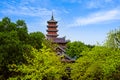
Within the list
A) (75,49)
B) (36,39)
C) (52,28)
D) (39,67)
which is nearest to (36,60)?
(39,67)

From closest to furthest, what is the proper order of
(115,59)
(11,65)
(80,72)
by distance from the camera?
1. (11,65)
2. (115,59)
3. (80,72)

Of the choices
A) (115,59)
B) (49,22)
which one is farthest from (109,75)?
(49,22)

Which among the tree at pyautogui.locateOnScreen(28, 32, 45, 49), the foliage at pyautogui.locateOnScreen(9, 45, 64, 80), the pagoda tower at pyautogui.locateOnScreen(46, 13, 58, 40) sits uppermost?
the pagoda tower at pyautogui.locateOnScreen(46, 13, 58, 40)

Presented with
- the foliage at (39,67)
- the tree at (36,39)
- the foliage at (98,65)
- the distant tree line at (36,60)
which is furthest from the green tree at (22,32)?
the foliage at (98,65)

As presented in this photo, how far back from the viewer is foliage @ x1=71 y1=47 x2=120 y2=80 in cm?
3228

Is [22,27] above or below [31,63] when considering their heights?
above

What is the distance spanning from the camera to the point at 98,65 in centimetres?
3344

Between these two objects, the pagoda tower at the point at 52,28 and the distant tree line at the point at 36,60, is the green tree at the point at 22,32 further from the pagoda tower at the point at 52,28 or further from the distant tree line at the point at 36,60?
the pagoda tower at the point at 52,28

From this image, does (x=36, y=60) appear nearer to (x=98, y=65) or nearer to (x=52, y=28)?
(x=98, y=65)

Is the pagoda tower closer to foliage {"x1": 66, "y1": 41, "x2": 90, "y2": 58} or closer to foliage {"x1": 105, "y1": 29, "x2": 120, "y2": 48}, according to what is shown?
foliage {"x1": 66, "y1": 41, "x2": 90, "y2": 58}

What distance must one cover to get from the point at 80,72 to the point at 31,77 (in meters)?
5.67

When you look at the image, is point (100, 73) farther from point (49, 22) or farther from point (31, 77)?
point (49, 22)

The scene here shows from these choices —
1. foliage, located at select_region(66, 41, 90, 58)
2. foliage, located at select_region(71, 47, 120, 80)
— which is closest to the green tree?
Answer: foliage, located at select_region(71, 47, 120, 80)

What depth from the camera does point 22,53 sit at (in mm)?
31391
